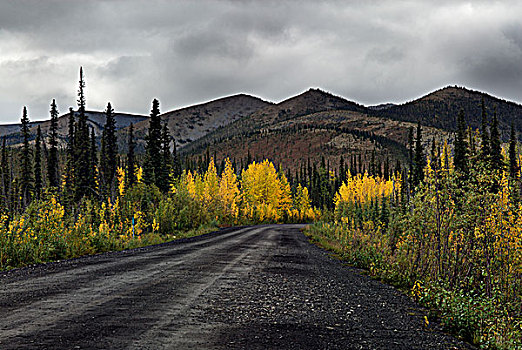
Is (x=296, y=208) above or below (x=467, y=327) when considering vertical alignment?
below

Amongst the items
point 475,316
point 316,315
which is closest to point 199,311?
point 316,315

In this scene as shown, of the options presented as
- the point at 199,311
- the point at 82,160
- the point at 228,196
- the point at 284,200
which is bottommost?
the point at 284,200

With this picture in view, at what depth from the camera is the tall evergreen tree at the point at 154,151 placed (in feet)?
130

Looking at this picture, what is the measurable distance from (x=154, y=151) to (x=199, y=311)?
36.5m

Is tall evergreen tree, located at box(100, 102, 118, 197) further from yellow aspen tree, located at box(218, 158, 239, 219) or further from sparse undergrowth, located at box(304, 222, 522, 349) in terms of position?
sparse undergrowth, located at box(304, 222, 522, 349)

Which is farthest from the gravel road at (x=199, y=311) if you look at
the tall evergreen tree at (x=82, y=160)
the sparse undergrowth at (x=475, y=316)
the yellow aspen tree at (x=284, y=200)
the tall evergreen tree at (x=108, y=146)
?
the yellow aspen tree at (x=284, y=200)

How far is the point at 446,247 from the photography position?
842cm

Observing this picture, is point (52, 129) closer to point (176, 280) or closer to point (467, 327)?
point (176, 280)

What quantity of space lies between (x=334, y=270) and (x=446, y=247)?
173 inches

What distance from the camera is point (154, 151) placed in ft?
134

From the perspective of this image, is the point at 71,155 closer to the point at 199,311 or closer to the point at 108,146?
the point at 108,146

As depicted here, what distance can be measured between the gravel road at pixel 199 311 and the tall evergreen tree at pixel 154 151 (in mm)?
29555

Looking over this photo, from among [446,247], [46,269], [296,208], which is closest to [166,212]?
[46,269]

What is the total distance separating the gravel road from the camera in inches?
183
